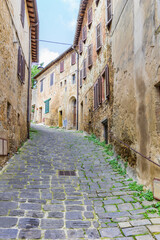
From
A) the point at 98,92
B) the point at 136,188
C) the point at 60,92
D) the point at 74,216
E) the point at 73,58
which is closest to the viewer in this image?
the point at 74,216

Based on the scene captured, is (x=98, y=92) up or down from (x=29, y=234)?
up

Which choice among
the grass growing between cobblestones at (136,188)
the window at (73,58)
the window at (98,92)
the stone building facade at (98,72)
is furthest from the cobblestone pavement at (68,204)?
the window at (73,58)

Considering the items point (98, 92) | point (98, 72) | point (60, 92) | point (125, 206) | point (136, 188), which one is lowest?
point (125, 206)

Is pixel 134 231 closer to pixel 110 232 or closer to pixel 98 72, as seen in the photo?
pixel 110 232

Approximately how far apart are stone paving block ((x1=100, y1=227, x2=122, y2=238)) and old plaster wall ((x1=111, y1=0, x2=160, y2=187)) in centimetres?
148

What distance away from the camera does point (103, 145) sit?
9.62 meters

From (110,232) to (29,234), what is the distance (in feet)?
4.25

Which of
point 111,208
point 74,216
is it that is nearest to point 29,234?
point 74,216

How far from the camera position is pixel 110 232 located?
359cm

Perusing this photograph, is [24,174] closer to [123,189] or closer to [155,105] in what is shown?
[123,189]

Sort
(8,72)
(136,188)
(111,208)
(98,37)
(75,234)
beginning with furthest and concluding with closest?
(98,37)
(8,72)
(136,188)
(111,208)
(75,234)

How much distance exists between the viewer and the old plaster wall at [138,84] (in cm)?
469

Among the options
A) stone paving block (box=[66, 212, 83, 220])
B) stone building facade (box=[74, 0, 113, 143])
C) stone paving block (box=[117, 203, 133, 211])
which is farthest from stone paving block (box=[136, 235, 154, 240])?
stone building facade (box=[74, 0, 113, 143])

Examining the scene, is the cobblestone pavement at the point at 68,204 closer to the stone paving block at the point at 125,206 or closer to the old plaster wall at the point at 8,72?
the stone paving block at the point at 125,206
